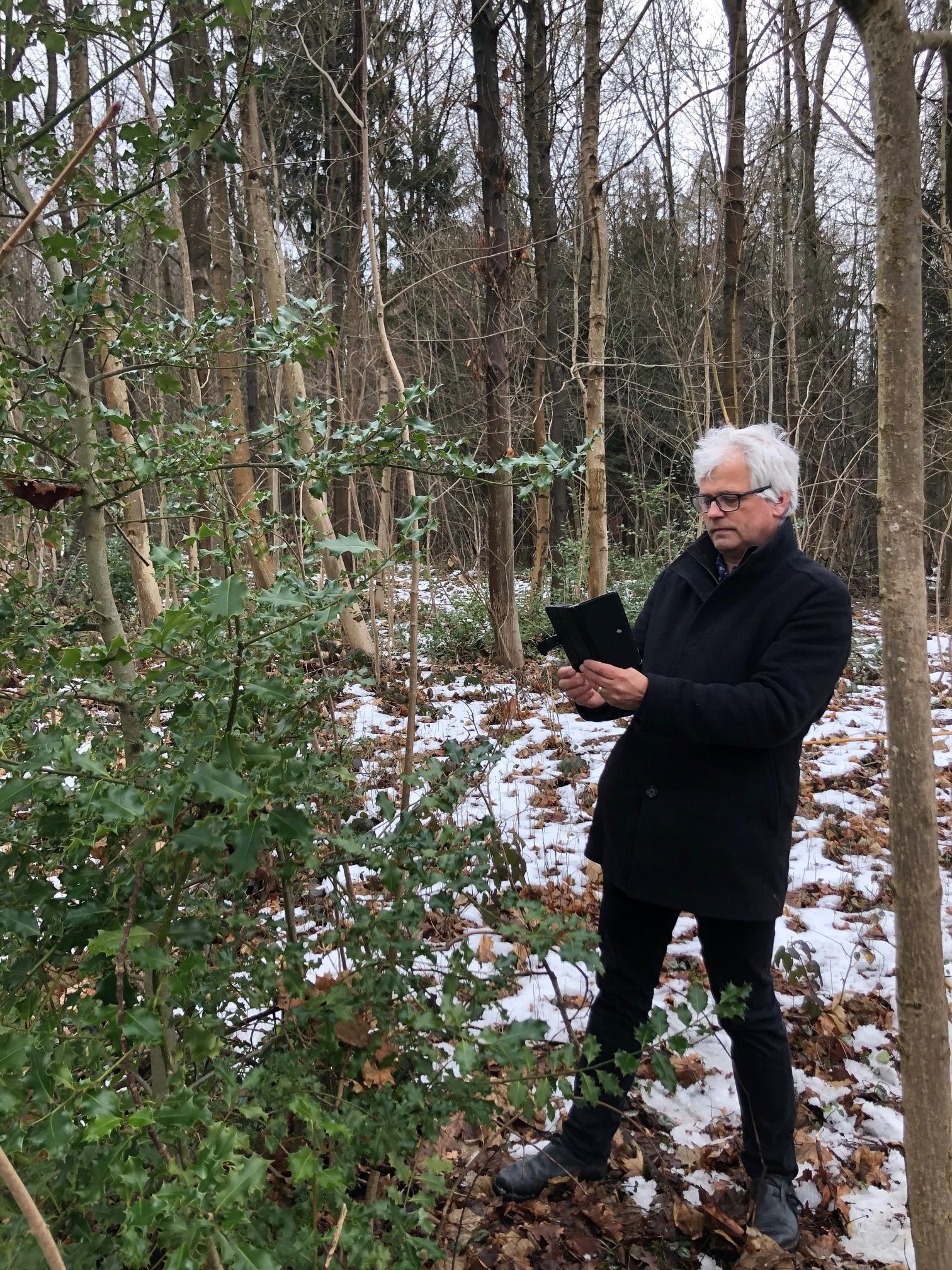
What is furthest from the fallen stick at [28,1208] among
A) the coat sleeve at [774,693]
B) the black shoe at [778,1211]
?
the black shoe at [778,1211]

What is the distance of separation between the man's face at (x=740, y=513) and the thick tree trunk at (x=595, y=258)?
130 inches

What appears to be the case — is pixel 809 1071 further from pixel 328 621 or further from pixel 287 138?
pixel 287 138

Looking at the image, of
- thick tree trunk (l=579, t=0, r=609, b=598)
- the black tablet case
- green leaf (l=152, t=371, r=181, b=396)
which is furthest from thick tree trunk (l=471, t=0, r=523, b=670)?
green leaf (l=152, t=371, r=181, b=396)

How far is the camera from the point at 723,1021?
207cm

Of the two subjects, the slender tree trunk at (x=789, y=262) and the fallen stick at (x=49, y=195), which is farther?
the slender tree trunk at (x=789, y=262)

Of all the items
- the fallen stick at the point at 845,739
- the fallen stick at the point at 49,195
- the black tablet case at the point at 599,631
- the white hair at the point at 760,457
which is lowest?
the fallen stick at the point at 845,739

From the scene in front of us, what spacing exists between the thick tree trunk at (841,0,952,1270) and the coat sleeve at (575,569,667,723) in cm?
89

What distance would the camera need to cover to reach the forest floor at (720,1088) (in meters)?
2.16

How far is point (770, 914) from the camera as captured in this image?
209 cm

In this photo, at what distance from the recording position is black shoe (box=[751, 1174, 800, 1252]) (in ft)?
6.98

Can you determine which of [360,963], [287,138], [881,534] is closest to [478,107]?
[287,138]

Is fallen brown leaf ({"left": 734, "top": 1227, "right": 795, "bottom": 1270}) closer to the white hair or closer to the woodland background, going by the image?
the woodland background

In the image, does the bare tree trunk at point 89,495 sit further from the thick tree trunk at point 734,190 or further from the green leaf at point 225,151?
the thick tree trunk at point 734,190

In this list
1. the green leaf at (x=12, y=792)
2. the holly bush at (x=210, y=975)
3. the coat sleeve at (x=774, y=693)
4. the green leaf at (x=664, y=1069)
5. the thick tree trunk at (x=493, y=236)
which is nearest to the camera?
the holly bush at (x=210, y=975)
